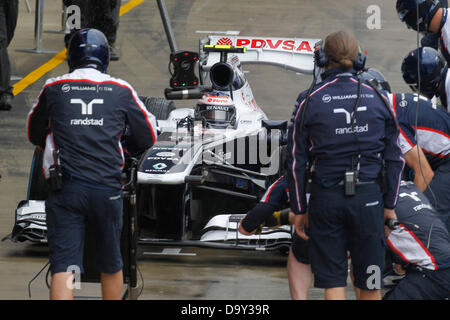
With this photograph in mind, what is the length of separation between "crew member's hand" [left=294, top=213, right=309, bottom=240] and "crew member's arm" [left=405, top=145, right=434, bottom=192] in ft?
3.20

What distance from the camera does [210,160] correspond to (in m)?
8.05

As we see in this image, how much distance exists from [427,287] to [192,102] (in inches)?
311

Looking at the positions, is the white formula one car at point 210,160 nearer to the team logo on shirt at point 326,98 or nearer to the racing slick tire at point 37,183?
the racing slick tire at point 37,183

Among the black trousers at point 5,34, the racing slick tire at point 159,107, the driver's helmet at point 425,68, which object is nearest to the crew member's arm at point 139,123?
the driver's helmet at point 425,68

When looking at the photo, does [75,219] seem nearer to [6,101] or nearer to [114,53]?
[6,101]

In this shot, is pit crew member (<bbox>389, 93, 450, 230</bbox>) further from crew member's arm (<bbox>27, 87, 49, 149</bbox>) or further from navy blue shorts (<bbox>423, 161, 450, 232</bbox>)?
crew member's arm (<bbox>27, 87, 49, 149</bbox>)

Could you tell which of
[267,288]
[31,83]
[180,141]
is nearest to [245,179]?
[180,141]

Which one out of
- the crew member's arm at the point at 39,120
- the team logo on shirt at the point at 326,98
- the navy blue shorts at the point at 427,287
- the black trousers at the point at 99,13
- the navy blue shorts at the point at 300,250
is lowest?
the black trousers at the point at 99,13

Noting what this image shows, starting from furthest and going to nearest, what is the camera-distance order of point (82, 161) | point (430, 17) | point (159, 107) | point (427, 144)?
point (159, 107), point (430, 17), point (427, 144), point (82, 161)

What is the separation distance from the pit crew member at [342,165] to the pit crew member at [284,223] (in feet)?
1.27

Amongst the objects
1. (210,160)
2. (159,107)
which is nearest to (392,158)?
(210,160)

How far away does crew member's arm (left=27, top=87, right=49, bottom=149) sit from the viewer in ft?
17.7

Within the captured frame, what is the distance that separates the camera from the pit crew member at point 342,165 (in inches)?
198

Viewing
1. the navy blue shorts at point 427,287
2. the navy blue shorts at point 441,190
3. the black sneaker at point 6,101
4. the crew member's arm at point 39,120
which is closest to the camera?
the crew member's arm at point 39,120
